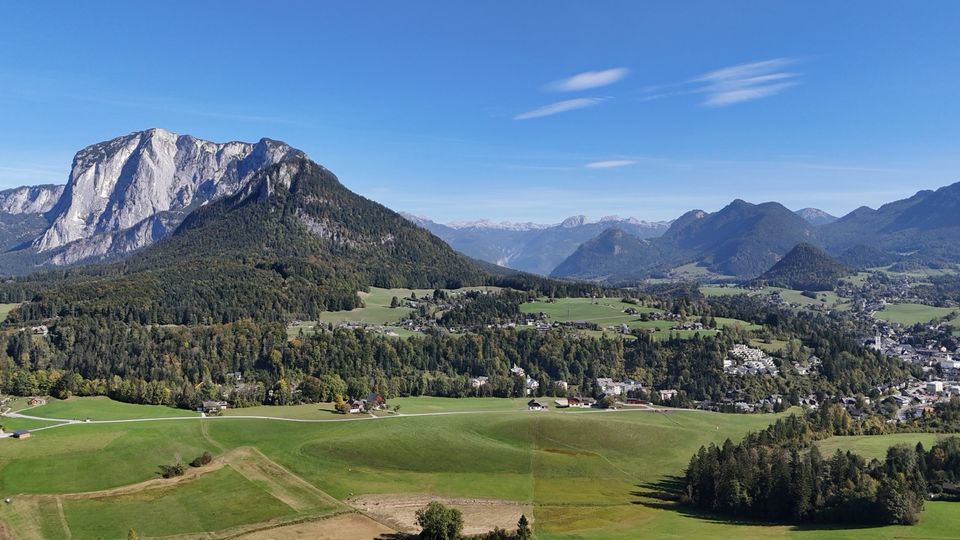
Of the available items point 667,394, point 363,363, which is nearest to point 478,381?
point 363,363

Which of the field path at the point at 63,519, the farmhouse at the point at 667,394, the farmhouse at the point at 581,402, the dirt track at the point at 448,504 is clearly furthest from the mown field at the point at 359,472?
the farmhouse at the point at 667,394

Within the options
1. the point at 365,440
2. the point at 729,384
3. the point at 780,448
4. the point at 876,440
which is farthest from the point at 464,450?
the point at 729,384

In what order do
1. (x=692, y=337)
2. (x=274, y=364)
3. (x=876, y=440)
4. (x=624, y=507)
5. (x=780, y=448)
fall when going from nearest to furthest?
(x=624, y=507), (x=780, y=448), (x=876, y=440), (x=274, y=364), (x=692, y=337)

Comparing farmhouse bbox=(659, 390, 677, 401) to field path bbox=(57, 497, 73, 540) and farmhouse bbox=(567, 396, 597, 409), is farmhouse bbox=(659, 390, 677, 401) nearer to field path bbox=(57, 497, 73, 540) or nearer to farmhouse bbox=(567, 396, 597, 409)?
farmhouse bbox=(567, 396, 597, 409)

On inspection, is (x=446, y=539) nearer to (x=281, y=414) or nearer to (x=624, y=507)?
(x=624, y=507)

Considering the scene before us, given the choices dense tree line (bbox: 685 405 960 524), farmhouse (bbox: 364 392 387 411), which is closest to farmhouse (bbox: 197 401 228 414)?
farmhouse (bbox: 364 392 387 411)
